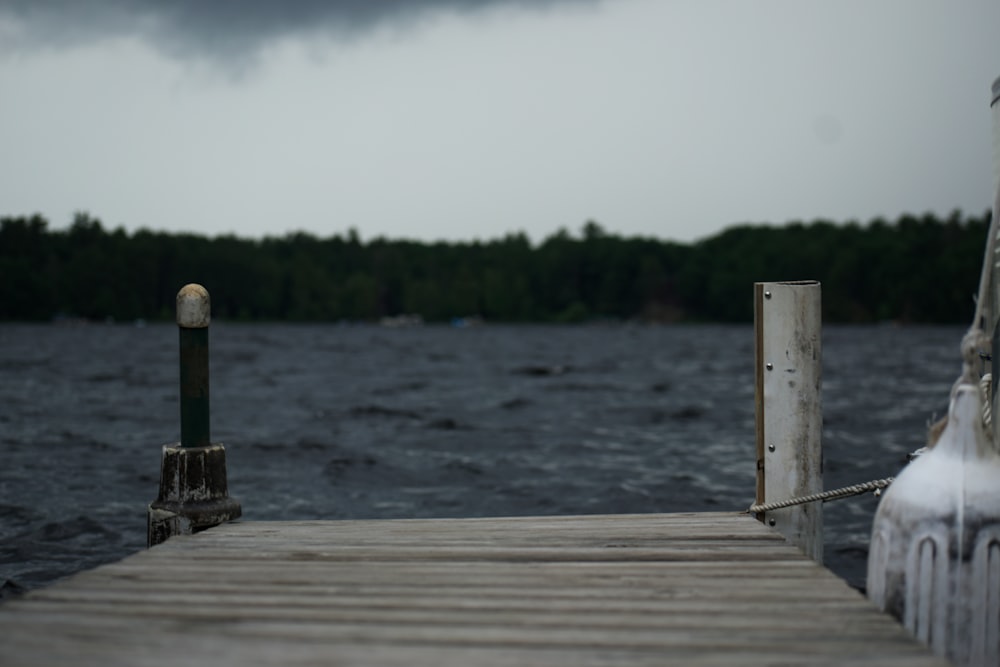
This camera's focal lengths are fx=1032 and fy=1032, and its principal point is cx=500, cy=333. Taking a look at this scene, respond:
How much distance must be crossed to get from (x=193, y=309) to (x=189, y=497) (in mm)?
993

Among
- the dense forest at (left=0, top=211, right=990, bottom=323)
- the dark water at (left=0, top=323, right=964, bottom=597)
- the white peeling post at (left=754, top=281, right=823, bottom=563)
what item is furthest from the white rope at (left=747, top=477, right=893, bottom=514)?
the dense forest at (left=0, top=211, right=990, bottom=323)

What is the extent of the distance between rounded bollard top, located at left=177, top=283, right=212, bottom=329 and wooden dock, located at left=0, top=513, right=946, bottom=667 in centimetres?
128

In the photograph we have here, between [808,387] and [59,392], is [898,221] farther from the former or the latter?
[808,387]

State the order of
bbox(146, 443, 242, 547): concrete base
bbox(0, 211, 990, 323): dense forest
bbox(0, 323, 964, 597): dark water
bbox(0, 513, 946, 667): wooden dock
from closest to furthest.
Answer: bbox(0, 513, 946, 667): wooden dock < bbox(146, 443, 242, 547): concrete base < bbox(0, 323, 964, 597): dark water < bbox(0, 211, 990, 323): dense forest

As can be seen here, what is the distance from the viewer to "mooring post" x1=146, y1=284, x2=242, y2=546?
5.28m

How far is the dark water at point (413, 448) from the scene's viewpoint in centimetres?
1171

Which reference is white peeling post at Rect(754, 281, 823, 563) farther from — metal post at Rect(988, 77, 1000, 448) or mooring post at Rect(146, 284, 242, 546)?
mooring post at Rect(146, 284, 242, 546)

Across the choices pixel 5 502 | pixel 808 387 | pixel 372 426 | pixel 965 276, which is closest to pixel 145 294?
pixel 965 276

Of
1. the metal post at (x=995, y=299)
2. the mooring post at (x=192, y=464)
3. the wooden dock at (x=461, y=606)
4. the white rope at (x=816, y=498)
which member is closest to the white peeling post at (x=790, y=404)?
the white rope at (x=816, y=498)

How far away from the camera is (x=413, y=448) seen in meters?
18.5

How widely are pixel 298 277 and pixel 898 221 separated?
92213 mm

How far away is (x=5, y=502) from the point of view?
39.7 ft

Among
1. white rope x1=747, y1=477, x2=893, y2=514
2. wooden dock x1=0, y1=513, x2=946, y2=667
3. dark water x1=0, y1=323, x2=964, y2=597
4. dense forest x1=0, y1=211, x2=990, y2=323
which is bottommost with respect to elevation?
dark water x1=0, y1=323, x2=964, y2=597

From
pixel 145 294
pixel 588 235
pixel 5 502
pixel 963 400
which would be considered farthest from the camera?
pixel 588 235
